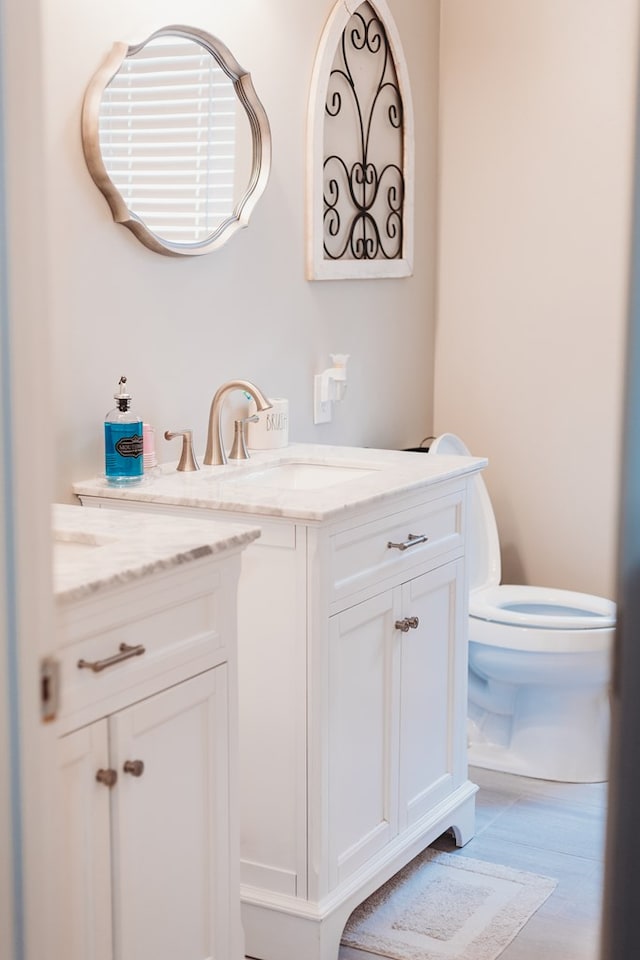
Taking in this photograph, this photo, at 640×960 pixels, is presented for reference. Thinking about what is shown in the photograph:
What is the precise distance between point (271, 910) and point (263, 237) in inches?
57.4

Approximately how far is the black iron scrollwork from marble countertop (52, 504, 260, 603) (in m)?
1.35

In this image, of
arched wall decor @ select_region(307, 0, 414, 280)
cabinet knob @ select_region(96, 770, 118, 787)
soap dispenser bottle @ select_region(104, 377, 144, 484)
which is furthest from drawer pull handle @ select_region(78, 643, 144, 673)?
arched wall decor @ select_region(307, 0, 414, 280)

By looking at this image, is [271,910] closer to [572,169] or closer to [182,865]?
[182,865]

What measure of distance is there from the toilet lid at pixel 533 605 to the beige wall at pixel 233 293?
543 mm

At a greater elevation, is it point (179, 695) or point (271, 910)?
point (179, 695)

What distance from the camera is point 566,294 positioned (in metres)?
3.37

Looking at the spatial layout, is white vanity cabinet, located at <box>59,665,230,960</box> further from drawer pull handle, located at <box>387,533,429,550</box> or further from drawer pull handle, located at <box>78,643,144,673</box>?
drawer pull handle, located at <box>387,533,429,550</box>

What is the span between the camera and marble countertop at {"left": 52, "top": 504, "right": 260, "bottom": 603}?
1.44 meters

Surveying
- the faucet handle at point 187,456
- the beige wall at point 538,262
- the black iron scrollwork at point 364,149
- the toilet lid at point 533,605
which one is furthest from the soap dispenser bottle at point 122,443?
the beige wall at point 538,262

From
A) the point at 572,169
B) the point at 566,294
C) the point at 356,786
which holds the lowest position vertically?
the point at 356,786

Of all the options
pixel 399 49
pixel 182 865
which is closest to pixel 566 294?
pixel 399 49

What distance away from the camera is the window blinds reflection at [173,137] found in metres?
2.19

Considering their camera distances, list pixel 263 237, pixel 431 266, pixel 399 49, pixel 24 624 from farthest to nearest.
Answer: pixel 431 266
pixel 399 49
pixel 263 237
pixel 24 624

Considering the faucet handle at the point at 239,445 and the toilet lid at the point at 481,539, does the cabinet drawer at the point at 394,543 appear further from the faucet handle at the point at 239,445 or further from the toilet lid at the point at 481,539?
the toilet lid at the point at 481,539
